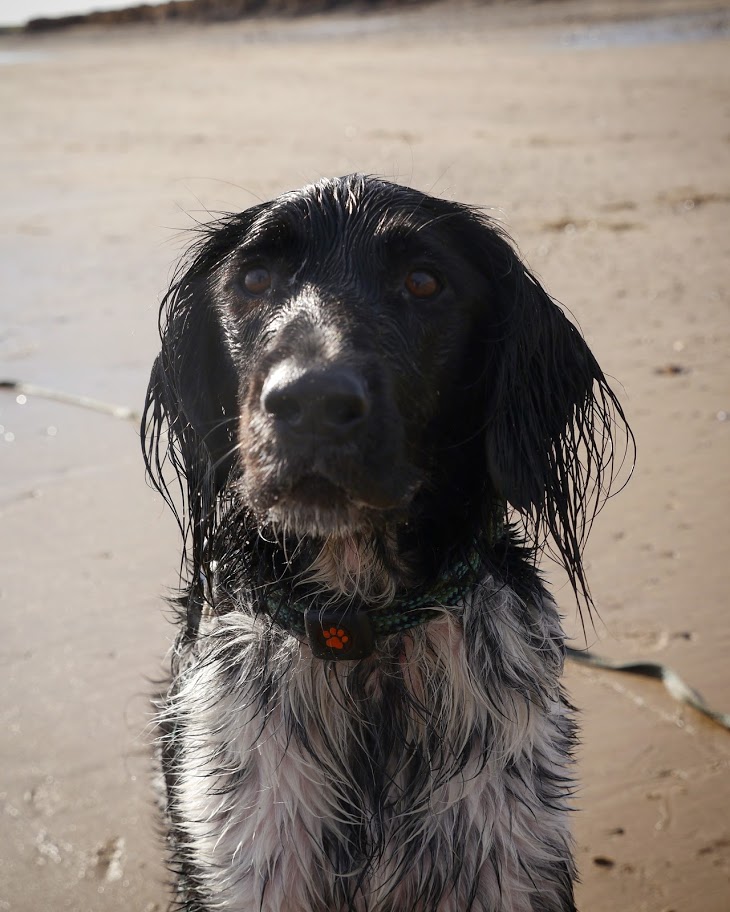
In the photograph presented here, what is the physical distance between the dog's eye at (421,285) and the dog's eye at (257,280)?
1.07 feet

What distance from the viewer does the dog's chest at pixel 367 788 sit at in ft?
7.60

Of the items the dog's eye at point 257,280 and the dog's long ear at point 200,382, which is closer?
the dog's eye at point 257,280

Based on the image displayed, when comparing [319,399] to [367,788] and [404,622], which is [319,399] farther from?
[367,788]

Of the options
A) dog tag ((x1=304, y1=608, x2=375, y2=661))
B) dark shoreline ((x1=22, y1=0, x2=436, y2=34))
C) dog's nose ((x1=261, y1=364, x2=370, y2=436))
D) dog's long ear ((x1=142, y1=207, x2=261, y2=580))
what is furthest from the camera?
dark shoreline ((x1=22, y1=0, x2=436, y2=34))

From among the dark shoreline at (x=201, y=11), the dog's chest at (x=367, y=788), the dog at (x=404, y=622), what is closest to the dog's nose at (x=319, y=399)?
the dog at (x=404, y=622)

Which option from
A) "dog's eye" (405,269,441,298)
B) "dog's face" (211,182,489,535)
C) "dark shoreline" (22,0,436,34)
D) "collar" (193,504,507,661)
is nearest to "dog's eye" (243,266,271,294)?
"dog's face" (211,182,489,535)

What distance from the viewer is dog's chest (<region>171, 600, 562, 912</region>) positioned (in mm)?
2316

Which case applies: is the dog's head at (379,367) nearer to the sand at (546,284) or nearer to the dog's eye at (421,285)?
the dog's eye at (421,285)

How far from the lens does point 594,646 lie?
3.82 meters

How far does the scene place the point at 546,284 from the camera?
719 centimetres

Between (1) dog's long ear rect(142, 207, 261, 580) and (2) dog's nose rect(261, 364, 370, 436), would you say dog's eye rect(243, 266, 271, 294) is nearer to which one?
(1) dog's long ear rect(142, 207, 261, 580)

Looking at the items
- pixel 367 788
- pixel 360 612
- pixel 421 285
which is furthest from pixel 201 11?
pixel 367 788

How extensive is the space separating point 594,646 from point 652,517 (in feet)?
3.02

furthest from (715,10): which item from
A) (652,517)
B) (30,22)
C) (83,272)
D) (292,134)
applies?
(30,22)
